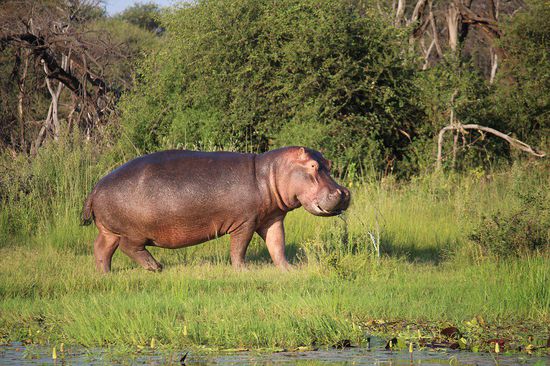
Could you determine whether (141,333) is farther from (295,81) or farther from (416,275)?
(295,81)

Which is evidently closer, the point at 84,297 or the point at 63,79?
→ the point at 84,297

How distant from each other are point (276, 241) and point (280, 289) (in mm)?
1356

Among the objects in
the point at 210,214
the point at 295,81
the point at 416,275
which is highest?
the point at 295,81

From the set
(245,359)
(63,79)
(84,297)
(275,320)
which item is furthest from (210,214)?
(63,79)

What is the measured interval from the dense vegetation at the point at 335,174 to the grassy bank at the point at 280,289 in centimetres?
2

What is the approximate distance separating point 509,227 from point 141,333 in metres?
3.94

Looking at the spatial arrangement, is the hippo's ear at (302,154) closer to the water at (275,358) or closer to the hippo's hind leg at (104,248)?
the hippo's hind leg at (104,248)

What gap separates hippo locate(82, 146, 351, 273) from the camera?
7.55 meters

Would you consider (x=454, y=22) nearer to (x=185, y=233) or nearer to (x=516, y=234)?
(x=516, y=234)

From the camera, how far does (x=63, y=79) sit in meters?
16.2

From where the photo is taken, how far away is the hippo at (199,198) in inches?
297

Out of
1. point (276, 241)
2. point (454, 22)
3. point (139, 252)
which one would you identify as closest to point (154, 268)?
point (139, 252)

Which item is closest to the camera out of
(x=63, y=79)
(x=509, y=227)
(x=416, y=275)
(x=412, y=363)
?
(x=412, y=363)

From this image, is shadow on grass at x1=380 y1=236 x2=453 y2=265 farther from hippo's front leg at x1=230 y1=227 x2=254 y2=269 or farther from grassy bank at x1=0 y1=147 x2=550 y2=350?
hippo's front leg at x1=230 y1=227 x2=254 y2=269
